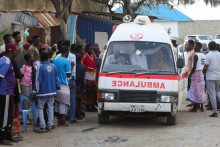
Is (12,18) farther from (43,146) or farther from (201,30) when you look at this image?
(201,30)

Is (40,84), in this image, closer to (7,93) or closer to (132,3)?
(7,93)

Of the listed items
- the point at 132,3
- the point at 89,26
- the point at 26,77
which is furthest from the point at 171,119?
the point at 132,3

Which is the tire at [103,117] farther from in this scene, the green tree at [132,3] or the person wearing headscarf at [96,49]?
the green tree at [132,3]

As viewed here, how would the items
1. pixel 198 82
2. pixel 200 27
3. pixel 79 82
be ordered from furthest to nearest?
pixel 200 27 → pixel 198 82 → pixel 79 82

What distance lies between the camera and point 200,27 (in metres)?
58.9

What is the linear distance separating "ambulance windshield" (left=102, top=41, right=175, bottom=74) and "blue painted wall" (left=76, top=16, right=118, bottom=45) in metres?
12.7

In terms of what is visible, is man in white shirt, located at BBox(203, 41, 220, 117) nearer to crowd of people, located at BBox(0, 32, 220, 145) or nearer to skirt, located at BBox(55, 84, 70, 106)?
crowd of people, located at BBox(0, 32, 220, 145)

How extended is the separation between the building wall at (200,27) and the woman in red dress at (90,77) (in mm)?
46672

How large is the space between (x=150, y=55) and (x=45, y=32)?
386 inches

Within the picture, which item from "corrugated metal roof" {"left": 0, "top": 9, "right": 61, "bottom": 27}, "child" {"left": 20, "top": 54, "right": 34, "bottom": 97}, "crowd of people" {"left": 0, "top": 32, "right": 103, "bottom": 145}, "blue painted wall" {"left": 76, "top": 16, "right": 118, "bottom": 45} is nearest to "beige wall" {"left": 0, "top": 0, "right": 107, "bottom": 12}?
"blue painted wall" {"left": 76, "top": 16, "right": 118, "bottom": 45}

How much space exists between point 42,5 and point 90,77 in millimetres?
8920

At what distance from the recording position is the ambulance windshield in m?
10.2

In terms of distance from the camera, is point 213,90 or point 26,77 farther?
point 213,90

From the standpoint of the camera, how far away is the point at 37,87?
931 cm
